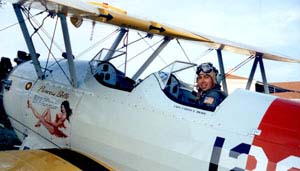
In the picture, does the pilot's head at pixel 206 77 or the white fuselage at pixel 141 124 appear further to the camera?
the pilot's head at pixel 206 77

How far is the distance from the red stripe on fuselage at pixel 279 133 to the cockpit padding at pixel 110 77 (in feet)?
6.20

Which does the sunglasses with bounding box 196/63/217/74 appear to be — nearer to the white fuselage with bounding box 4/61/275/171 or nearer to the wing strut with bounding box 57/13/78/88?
the white fuselage with bounding box 4/61/275/171

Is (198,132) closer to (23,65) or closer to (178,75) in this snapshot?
(178,75)

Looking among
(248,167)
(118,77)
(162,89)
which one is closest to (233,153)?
(248,167)

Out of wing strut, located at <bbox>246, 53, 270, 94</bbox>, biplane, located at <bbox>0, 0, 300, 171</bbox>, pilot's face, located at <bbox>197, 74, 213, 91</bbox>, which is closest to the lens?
biplane, located at <bbox>0, 0, 300, 171</bbox>

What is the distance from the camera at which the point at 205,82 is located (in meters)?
4.12

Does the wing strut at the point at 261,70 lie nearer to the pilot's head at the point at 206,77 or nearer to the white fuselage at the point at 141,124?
the pilot's head at the point at 206,77

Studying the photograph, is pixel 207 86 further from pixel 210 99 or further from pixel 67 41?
pixel 67 41

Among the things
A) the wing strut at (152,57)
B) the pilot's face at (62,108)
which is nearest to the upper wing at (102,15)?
the wing strut at (152,57)

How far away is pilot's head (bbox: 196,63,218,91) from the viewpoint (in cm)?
411

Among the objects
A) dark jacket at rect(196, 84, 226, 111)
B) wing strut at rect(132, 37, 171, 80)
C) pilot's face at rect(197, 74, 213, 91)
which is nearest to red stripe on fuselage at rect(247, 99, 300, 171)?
dark jacket at rect(196, 84, 226, 111)

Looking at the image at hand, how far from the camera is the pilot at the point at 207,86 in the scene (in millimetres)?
3752

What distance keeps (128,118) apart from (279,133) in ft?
5.37

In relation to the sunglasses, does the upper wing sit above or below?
above
